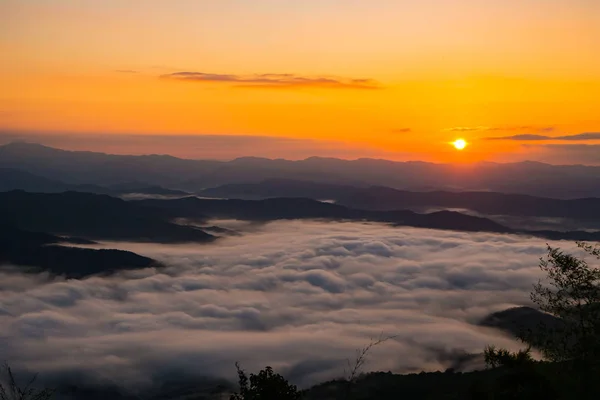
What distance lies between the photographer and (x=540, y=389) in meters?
45.9

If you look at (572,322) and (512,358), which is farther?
(512,358)

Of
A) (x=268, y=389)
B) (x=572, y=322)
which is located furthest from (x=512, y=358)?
(x=268, y=389)

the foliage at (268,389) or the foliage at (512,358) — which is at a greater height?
the foliage at (268,389)

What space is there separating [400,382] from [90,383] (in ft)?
358

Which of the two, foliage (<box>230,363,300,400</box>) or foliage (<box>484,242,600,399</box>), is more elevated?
foliage (<box>484,242,600,399</box>)

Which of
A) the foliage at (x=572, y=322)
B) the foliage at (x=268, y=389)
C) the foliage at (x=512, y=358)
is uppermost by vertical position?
the foliage at (x=572, y=322)

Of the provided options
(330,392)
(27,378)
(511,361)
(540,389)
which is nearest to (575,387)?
(540,389)

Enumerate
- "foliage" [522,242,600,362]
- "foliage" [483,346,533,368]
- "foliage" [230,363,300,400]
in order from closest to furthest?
"foliage" [522,242,600,362] < "foliage" [230,363,300,400] < "foliage" [483,346,533,368]

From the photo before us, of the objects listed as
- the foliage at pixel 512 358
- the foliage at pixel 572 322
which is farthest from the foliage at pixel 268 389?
the foliage at pixel 512 358

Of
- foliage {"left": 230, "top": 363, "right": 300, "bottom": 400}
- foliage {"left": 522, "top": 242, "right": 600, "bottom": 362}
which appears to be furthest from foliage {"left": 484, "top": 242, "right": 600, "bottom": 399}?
foliage {"left": 230, "top": 363, "right": 300, "bottom": 400}

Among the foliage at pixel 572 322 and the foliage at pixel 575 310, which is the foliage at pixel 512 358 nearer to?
the foliage at pixel 572 322

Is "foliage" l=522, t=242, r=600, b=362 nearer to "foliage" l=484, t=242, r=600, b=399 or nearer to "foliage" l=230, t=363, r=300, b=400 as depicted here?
"foliage" l=484, t=242, r=600, b=399

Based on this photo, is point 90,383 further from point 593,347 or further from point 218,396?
point 593,347

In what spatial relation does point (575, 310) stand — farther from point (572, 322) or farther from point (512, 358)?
point (512, 358)
